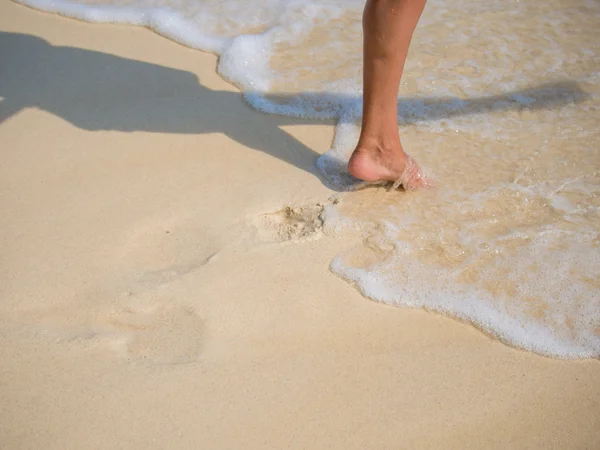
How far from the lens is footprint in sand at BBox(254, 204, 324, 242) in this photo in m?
2.12

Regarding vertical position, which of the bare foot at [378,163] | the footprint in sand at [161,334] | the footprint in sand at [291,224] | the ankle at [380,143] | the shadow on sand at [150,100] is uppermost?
the ankle at [380,143]

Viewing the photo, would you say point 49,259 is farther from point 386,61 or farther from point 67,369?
point 386,61

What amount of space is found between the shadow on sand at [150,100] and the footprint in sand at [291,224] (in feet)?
0.84

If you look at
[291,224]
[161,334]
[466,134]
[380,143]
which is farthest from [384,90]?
[161,334]

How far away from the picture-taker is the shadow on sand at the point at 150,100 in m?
2.61

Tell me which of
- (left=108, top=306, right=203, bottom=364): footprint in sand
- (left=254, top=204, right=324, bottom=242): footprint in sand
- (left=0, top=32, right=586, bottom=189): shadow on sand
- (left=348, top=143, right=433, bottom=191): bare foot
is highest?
(left=348, top=143, right=433, bottom=191): bare foot

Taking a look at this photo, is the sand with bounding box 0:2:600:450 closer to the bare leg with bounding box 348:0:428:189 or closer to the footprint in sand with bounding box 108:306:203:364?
the footprint in sand with bounding box 108:306:203:364

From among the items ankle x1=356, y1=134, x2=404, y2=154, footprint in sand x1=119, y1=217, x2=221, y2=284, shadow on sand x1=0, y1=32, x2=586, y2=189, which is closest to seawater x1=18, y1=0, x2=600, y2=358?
shadow on sand x1=0, y1=32, x2=586, y2=189

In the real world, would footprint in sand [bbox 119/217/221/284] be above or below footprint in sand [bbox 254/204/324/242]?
below

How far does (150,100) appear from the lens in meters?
2.78

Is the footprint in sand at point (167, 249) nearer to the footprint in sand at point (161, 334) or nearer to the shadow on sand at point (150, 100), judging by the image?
the footprint in sand at point (161, 334)

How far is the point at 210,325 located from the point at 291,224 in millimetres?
552

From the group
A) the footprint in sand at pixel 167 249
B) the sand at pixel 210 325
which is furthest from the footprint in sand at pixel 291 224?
the footprint in sand at pixel 167 249

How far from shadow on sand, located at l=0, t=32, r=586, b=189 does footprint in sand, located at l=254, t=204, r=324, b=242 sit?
256 millimetres
